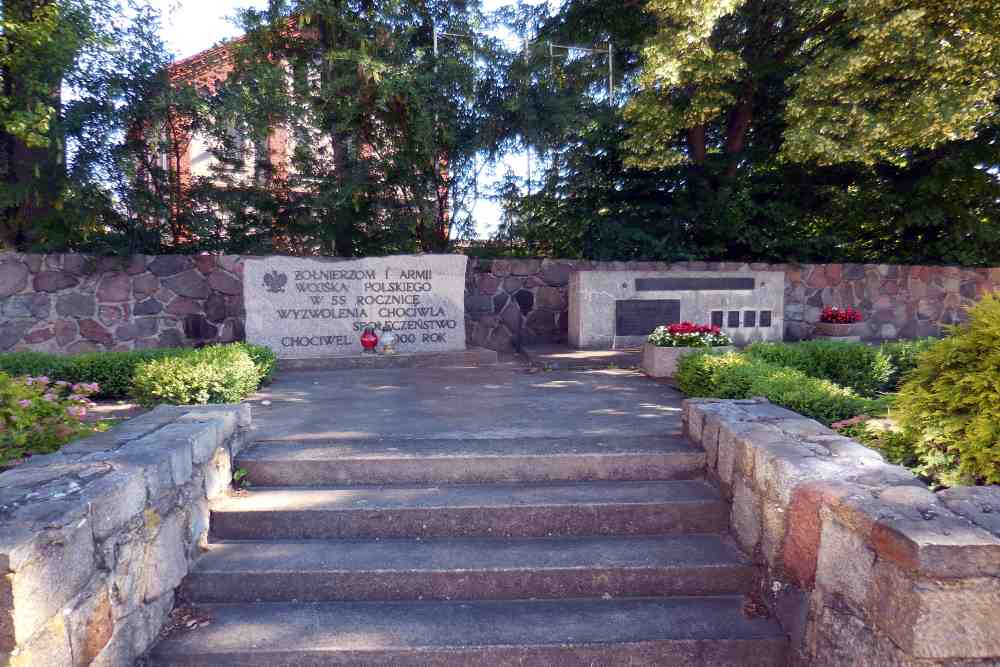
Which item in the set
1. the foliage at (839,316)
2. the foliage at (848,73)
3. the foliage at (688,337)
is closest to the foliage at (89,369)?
the foliage at (688,337)

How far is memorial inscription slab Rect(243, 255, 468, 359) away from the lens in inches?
344

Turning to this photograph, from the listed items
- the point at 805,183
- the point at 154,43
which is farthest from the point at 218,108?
the point at 805,183

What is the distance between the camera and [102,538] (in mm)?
2455

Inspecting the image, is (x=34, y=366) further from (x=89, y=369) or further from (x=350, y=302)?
(x=350, y=302)

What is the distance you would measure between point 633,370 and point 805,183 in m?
7.16

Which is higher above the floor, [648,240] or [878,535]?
[648,240]

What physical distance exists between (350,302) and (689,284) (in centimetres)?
534

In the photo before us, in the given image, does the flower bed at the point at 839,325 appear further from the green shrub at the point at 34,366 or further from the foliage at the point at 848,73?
the green shrub at the point at 34,366

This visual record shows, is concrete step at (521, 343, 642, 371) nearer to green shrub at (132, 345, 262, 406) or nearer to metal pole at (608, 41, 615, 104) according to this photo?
green shrub at (132, 345, 262, 406)

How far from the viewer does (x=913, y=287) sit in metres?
12.1

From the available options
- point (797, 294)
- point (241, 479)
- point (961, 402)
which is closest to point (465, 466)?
point (241, 479)

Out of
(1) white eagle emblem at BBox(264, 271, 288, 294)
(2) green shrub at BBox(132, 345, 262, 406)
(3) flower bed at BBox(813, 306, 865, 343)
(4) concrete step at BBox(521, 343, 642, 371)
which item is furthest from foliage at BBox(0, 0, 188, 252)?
(3) flower bed at BBox(813, 306, 865, 343)

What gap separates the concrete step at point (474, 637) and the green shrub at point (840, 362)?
4300 mm

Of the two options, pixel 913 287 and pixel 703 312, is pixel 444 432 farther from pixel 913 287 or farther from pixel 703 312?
pixel 913 287
